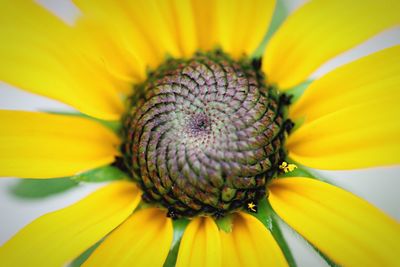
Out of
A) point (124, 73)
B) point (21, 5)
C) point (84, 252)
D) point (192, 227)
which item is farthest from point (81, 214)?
point (21, 5)

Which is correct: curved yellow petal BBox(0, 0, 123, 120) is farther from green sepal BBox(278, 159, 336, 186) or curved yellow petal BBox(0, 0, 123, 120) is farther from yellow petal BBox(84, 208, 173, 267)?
green sepal BBox(278, 159, 336, 186)

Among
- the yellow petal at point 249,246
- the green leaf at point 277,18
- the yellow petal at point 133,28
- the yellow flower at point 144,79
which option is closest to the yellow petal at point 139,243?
the yellow flower at point 144,79

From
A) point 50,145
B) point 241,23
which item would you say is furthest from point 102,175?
point 241,23

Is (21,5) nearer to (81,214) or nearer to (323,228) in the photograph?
(81,214)

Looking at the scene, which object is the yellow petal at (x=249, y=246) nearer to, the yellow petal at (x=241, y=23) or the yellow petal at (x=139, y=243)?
the yellow petal at (x=139, y=243)

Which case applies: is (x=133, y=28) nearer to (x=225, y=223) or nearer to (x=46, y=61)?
(x=46, y=61)

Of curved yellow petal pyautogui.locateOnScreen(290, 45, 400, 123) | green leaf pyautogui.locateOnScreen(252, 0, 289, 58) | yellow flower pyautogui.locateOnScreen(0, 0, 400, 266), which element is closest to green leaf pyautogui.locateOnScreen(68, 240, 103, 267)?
yellow flower pyautogui.locateOnScreen(0, 0, 400, 266)
